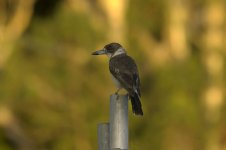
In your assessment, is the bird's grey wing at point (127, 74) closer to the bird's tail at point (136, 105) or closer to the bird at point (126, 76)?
the bird at point (126, 76)

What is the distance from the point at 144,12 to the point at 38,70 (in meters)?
2.89

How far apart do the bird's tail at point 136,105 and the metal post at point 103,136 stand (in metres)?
1.04

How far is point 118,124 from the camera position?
298 inches

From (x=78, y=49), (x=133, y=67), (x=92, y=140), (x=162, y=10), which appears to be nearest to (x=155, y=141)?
(x=92, y=140)

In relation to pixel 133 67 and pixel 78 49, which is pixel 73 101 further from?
pixel 133 67

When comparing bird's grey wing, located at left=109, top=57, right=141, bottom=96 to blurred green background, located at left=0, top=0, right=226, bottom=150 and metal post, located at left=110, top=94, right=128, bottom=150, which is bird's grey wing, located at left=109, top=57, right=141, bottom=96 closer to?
metal post, located at left=110, top=94, right=128, bottom=150

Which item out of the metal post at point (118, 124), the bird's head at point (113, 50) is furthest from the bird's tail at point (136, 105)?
the bird's head at point (113, 50)

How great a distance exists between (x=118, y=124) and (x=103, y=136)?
192 millimetres

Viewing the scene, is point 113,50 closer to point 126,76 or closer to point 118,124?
point 126,76

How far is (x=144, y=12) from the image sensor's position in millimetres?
23156

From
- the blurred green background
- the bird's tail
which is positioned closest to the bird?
the bird's tail

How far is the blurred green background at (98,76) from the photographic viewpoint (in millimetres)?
20797

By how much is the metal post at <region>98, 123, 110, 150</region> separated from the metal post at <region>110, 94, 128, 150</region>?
3.6 inches

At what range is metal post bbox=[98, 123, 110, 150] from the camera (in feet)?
25.0
